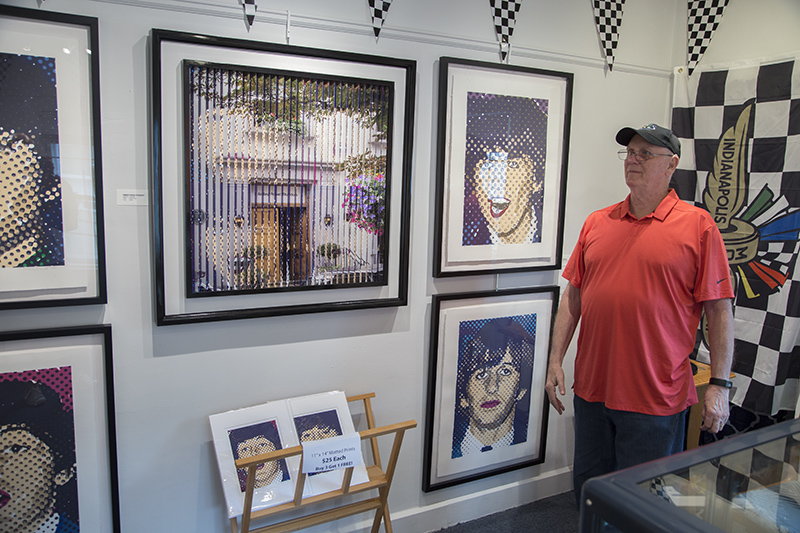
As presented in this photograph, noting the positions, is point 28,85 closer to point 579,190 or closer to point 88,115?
point 88,115

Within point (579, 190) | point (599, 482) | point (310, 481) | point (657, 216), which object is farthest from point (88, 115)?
point (579, 190)

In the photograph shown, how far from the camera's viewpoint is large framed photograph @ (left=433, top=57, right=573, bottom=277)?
217 centimetres

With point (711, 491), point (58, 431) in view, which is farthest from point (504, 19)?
point (58, 431)

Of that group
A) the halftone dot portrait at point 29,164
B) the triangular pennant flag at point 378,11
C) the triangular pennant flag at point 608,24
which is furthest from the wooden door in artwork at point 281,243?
the triangular pennant flag at point 608,24

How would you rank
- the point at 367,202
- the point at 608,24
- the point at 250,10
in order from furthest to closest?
the point at 608,24 → the point at 367,202 → the point at 250,10

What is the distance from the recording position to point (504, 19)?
2223 millimetres

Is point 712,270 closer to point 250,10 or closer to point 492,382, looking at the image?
point 492,382

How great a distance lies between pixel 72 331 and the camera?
1691mm

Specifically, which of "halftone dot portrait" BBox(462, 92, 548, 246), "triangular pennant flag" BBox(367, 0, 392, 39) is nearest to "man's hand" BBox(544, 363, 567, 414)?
"halftone dot portrait" BBox(462, 92, 548, 246)

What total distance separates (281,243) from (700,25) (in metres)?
2.20

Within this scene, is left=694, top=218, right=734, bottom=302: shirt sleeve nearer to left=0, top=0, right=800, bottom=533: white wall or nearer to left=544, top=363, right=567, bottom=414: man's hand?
left=544, top=363, right=567, bottom=414: man's hand

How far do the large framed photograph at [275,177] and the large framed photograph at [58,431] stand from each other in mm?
292

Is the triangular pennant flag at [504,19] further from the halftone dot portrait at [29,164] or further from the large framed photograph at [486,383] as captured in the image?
the halftone dot portrait at [29,164]

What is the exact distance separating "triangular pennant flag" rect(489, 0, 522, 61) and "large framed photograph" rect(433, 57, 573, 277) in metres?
0.10
